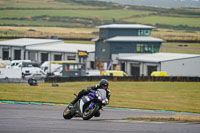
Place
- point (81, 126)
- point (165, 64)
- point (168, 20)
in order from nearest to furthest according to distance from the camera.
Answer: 1. point (81, 126)
2. point (165, 64)
3. point (168, 20)

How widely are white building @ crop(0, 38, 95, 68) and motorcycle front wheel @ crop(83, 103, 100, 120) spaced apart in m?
59.5

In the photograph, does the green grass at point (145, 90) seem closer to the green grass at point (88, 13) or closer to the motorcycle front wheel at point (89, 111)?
the motorcycle front wheel at point (89, 111)

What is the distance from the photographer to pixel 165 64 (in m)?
62.1

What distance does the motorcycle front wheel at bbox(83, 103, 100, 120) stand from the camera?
14156 millimetres

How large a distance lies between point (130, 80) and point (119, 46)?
76.8 feet

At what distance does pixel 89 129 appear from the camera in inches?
486

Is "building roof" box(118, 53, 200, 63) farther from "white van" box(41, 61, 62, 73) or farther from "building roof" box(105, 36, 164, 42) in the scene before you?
"white van" box(41, 61, 62, 73)

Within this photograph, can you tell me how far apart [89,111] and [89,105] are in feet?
0.64

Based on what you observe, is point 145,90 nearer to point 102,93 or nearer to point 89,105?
point 89,105

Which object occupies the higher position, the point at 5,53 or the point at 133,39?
the point at 133,39

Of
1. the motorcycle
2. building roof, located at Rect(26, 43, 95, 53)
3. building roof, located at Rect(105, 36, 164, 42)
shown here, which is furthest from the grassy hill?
the motorcycle

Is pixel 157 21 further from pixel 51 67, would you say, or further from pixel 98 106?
pixel 98 106

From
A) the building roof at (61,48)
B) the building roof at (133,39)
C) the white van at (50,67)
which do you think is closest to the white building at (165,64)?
the building roof at (133,39)

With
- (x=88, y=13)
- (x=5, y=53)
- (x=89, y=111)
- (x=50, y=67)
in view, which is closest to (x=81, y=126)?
(x=89, y=111)
